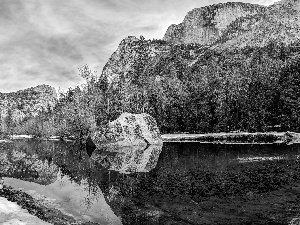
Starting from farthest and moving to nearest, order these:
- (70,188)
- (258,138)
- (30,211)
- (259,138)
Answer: (258,138)
(259,138)
(70,188)
(30,211)

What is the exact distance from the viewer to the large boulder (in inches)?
2159

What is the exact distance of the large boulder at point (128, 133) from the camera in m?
54.8

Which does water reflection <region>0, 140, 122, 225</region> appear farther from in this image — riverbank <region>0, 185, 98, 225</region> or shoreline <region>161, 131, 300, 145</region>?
shoreline <region>161, 131, 300, 145</region>

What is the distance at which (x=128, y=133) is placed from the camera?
187 ft

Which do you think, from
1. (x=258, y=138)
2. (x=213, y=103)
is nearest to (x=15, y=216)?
(x=258, y=138)

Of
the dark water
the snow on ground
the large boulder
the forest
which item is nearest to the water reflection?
the dark water

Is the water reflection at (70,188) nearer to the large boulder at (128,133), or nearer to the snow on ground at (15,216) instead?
the snow on ground at (15,216)

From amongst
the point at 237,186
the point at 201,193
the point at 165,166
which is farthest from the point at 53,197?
the point at 165,166

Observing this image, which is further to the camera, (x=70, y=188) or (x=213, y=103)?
(x=213, y=103)

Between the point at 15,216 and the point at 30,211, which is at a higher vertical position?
the point at 15,216

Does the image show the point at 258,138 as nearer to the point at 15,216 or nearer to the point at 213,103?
the point at 213,103

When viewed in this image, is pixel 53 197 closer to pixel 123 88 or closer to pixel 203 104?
pixel 203 104

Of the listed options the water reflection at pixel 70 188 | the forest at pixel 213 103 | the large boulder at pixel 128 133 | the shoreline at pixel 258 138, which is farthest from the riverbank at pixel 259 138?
the water reflection at pixel 70 188

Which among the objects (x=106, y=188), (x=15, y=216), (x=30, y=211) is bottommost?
(x=106, y=188)
